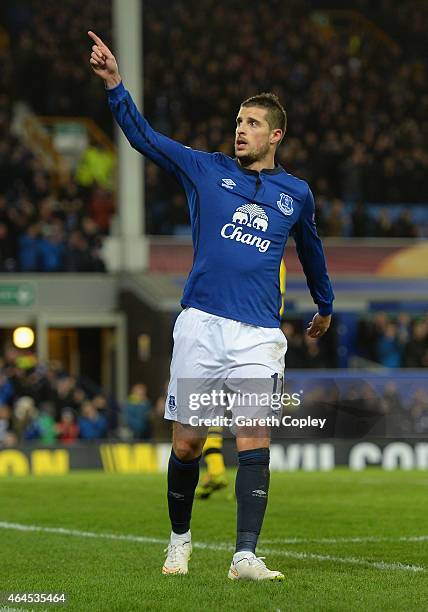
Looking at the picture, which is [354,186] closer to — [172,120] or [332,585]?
[172,120]

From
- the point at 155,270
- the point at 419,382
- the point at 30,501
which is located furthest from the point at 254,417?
the point at 155,270

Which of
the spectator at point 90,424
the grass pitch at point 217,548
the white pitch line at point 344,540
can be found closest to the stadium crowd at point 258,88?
the spectator at point 90,424

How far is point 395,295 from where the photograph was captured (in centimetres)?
2634

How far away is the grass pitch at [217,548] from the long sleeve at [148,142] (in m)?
1.88

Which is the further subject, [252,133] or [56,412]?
[56,412]

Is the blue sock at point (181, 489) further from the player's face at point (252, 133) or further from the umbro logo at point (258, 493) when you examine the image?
the player's face at point (252, 133)

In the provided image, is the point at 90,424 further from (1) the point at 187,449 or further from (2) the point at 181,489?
(1) the point at 187,449

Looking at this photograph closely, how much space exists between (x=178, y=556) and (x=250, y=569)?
55cm

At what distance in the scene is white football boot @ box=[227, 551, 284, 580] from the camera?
6.01 meters

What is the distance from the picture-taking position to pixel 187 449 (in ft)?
21.1

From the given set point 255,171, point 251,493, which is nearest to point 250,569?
point 251,493

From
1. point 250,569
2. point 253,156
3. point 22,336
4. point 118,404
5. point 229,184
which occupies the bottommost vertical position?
point 118,404

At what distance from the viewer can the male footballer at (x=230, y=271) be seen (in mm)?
6273

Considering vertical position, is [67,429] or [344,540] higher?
[344,540]
